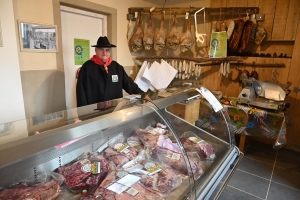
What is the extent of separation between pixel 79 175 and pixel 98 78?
1.30 m

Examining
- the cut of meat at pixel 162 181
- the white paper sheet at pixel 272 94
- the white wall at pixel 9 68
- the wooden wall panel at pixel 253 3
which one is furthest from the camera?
the wooden wall panel at pixel 253 3

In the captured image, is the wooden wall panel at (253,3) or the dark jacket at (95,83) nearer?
the dark jacket at (95,83)

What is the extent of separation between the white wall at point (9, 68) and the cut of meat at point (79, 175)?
1330 millimetres

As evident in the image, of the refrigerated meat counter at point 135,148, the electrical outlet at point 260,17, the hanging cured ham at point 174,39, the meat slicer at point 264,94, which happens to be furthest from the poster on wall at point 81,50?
the electrical outlet at point 260,17

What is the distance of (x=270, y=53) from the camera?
10.8ft

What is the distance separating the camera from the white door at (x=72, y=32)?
2.70 metres

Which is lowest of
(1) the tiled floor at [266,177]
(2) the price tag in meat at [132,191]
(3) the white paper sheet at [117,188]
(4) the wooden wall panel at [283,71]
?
(1) the tiled floor at [266,177]

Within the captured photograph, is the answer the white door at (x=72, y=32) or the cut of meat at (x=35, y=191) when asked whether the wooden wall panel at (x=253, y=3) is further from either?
the cut of meat at (x=35, y=191)

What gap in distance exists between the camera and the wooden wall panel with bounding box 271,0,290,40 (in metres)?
3.04

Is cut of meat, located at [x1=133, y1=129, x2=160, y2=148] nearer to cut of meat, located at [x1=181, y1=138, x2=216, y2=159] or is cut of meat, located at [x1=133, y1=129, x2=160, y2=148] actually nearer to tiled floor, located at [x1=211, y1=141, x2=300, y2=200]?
cut of meat, located at [x1=181, y1=138, x2=216, y2=159]

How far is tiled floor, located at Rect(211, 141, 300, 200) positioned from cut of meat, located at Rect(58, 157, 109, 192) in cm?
166

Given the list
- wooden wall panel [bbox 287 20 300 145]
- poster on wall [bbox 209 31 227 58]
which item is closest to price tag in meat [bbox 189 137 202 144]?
poster on wall [bbox 209 31 227 58]

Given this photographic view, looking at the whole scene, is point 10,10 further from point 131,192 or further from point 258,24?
point 258,24

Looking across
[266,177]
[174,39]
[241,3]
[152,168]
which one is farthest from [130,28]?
[266,177]
